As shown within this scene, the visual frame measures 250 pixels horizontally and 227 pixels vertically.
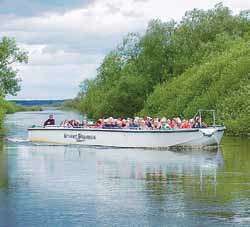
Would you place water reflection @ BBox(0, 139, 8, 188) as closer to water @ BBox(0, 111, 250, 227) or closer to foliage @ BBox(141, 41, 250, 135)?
water @ BBox(0, 111, 250, 227)

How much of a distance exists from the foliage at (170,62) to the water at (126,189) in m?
34.5

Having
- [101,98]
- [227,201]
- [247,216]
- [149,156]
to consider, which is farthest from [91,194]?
[101,98]

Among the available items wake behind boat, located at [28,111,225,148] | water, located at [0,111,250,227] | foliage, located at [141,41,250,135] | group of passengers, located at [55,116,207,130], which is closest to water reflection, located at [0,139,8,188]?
water, located at [0,111,250,227]

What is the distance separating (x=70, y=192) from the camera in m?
22.6

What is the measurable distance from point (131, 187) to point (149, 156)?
12665mm

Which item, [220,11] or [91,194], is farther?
[220,11]

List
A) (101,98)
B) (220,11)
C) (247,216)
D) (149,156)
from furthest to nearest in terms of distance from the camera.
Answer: (101,98) < (220,11) < (149,156) < (247,216)

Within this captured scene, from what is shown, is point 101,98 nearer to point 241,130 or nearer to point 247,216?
point 241,130

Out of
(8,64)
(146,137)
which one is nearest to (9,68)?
(8,64)

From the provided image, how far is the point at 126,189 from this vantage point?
23.2m

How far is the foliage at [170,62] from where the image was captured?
238 ft

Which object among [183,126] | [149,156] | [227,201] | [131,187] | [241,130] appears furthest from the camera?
[241,130]

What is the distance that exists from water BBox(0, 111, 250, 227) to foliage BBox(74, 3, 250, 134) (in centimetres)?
3453

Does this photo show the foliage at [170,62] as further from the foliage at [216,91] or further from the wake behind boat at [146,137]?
the wake behind boat at [146,137]
